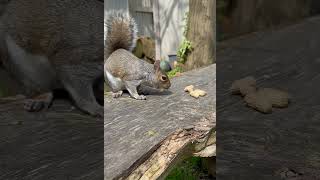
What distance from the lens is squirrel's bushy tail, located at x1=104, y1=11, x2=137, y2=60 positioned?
150cm

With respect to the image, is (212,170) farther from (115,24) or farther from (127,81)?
(115,24)

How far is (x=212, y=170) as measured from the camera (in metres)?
1.47

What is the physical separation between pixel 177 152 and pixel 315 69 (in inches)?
44.1

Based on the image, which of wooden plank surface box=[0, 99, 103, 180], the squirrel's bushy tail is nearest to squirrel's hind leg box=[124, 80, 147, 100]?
the squirrel's bushy tail

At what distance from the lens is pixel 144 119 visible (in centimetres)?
114

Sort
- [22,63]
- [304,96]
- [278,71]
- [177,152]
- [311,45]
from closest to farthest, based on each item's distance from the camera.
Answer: [22,63], [177,152], [304,96], [278,71], [311,45]

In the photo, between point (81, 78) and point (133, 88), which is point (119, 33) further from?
point (81, 78)

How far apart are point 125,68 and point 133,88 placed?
0.30 feet

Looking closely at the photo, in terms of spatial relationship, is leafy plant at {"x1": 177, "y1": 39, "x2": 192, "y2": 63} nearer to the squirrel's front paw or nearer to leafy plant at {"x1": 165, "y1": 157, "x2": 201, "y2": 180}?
leafy plant at {"x1": 165, "y1": 157, "x2": 201, "y2": 180}

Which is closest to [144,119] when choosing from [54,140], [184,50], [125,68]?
[125,68]

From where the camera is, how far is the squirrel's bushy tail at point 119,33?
1499 millimetres

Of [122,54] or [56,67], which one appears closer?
[56,67]

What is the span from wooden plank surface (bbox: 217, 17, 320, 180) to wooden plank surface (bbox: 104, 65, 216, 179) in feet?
0.25

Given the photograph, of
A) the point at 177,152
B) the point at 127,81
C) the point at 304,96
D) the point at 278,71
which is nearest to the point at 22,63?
the point at 177,152
